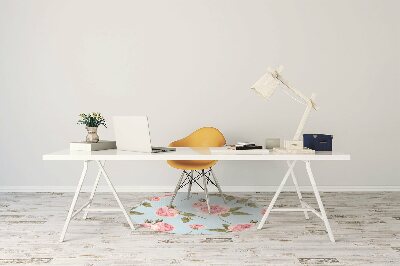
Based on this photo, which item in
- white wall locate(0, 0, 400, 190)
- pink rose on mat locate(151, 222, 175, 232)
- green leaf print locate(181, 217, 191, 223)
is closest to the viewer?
pink rose on mat locate(151, 222, 175, 232)

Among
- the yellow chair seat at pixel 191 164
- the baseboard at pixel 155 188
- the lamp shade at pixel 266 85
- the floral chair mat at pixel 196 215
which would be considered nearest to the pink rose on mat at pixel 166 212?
the floral chair mat at pixel 196 215

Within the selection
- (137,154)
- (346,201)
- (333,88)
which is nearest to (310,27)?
(333,88)

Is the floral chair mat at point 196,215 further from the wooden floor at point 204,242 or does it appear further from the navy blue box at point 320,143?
the navy blue box at point 320,143

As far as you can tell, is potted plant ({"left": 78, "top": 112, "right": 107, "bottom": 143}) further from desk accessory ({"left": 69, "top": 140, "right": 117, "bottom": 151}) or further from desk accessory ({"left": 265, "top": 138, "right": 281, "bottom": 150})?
A: desk accessory ({"left": 265, "top": 138, "right": 281, "bottom": 150})

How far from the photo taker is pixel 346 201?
14.3ft

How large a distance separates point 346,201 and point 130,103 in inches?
105

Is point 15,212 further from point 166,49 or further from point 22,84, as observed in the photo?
point 166,49

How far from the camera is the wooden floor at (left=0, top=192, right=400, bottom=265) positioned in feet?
8.52

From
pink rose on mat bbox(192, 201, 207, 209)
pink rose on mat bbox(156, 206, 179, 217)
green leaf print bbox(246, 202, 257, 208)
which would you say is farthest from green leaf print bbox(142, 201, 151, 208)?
green leaf print bbox(246, 202, 257, 208)

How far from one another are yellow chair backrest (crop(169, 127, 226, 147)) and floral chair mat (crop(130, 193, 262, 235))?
595 millimetres

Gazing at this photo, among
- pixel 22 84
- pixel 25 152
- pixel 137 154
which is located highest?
pixel 22 84

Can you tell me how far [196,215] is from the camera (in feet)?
12.2

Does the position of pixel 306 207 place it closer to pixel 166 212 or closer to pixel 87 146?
pixel 166 212

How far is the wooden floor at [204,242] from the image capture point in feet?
8.52
